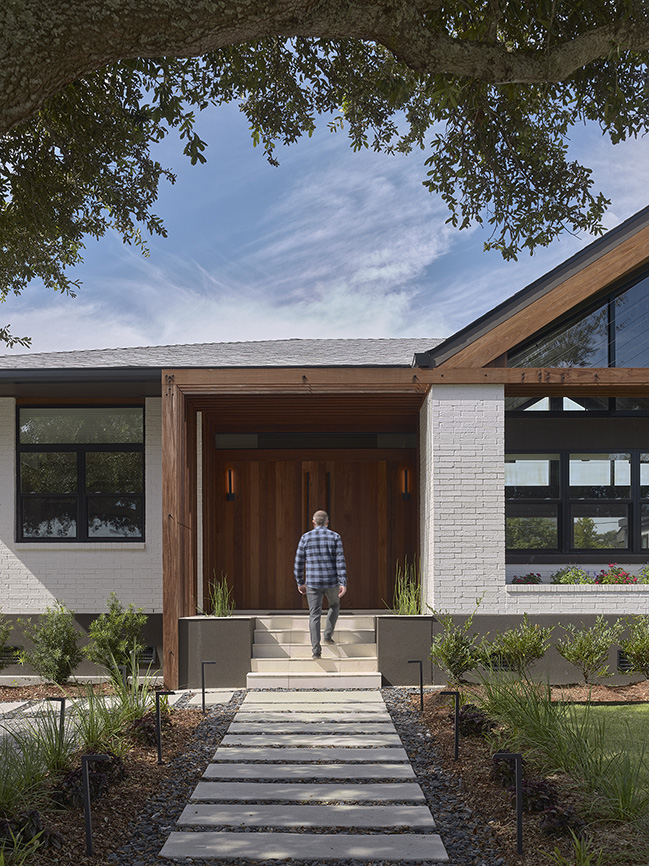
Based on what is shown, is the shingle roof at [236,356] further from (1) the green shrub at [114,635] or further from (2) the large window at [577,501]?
(1) the green shrub at [114,635]

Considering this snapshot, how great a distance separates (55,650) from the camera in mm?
9789

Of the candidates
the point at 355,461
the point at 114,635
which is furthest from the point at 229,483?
the point at 114,635

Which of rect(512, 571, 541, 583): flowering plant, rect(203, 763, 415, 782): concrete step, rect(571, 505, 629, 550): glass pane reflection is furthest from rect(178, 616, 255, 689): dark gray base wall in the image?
rect(571, 505, 629, 550): glass pane reflection

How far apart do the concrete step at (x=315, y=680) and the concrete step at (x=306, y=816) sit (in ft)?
13.1

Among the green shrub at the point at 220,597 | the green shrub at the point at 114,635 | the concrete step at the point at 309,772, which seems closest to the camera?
the concrete step at the point at 309,772

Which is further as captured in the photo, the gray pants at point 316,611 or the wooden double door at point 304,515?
the wooden double door at point 304,515

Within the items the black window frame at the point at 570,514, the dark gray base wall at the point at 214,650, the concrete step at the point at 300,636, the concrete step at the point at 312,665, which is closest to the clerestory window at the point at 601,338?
the black window frame at the point at 570,514

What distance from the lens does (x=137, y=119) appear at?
752 centimetres

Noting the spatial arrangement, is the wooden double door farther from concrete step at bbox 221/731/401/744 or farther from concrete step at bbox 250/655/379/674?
concrete step at bbox 221/731/401/744

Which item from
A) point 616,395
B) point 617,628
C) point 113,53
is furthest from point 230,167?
point 113,53

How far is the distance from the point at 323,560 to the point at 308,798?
14.4 ft

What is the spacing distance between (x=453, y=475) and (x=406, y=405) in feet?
6.44

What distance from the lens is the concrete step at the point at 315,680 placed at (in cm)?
941

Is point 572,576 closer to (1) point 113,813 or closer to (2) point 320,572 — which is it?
Answer: (2) point 320,572
